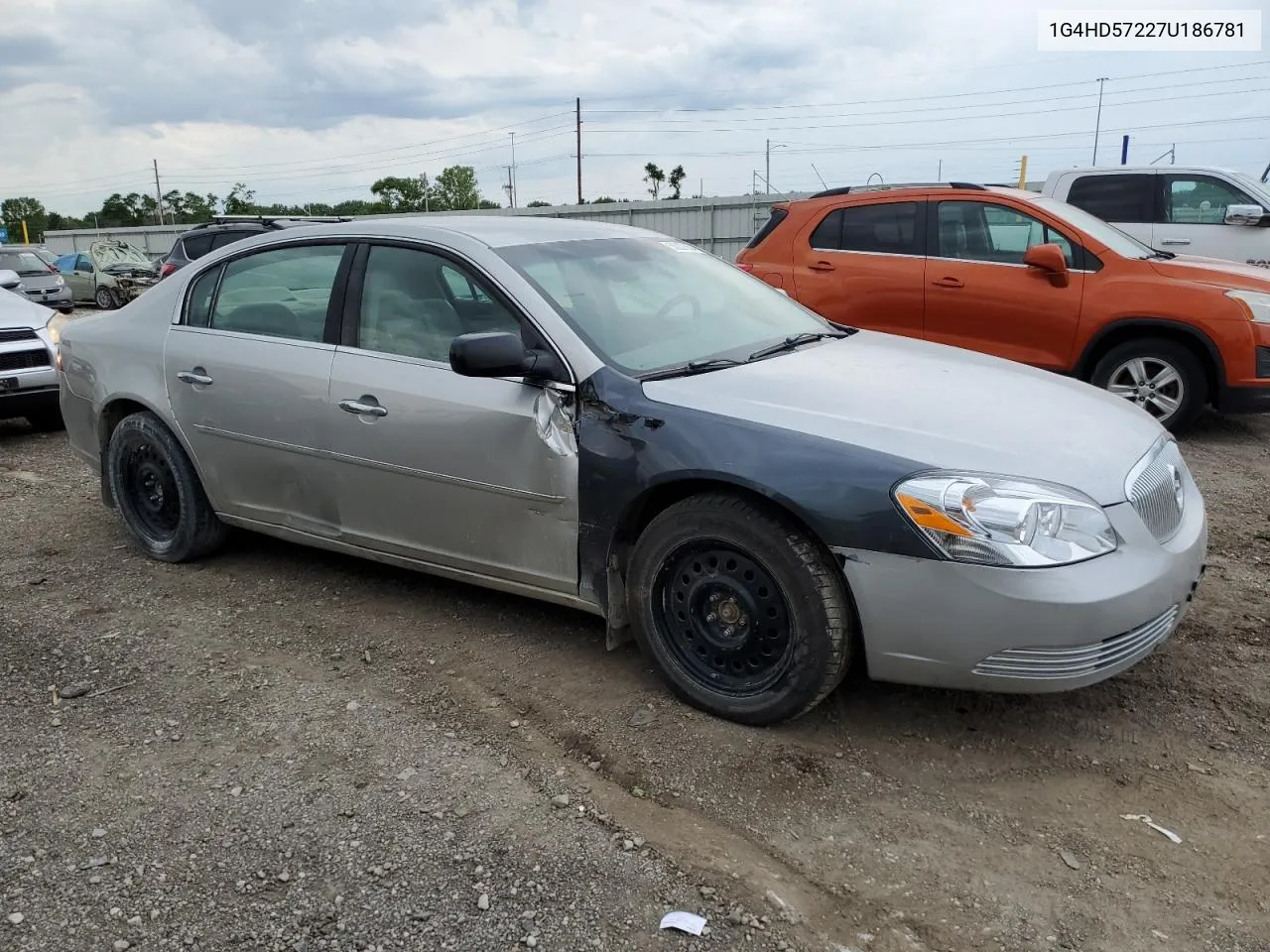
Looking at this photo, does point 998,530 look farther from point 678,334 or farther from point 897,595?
point 678,334

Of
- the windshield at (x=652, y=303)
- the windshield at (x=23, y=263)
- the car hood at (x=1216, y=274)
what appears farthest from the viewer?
the windshield at (x=23, y=263)

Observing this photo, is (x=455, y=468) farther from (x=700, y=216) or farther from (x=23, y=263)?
(x=700, y=216)

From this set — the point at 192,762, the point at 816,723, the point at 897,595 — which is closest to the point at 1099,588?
the point at 897,595

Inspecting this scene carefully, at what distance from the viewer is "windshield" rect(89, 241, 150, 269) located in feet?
79.2

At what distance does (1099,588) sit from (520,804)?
1.72 meters

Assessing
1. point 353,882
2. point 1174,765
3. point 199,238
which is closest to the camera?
point 353,882

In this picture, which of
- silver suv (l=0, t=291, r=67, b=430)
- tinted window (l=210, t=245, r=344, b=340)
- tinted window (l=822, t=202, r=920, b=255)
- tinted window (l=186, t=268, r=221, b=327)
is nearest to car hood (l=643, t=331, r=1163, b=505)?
tinted window (l=210, t=245, r=344, b=340)

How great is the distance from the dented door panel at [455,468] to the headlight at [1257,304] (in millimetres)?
5485

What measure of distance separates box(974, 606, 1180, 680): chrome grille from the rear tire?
183 inches

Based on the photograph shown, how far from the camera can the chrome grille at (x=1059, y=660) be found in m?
2.83

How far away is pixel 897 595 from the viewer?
2.89 m

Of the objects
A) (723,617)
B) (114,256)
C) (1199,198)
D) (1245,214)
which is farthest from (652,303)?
(114,256)

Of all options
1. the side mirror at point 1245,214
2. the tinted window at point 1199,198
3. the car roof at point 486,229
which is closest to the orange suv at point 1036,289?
the side mirror at point 1245,214

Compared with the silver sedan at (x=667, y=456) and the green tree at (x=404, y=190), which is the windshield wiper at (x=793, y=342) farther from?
the green tree at (x=404, y=190)
